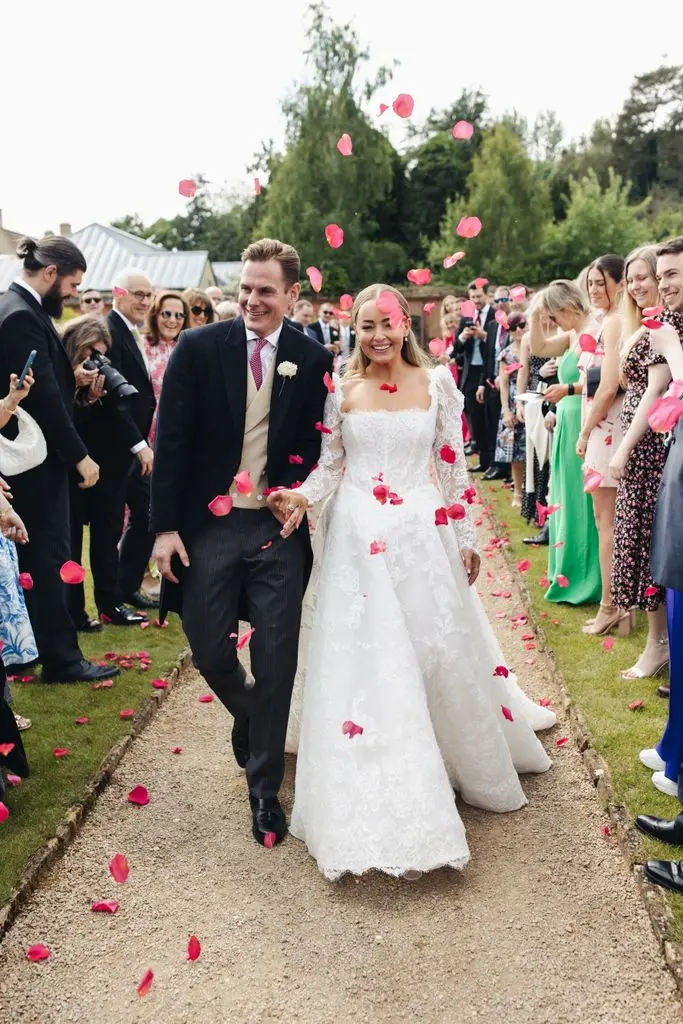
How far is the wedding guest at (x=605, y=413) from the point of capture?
19.5 ft

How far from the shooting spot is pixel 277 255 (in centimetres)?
390

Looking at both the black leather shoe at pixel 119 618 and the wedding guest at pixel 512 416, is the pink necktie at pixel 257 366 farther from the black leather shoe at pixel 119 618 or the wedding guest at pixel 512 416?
the wedding guest at pixel 512 416

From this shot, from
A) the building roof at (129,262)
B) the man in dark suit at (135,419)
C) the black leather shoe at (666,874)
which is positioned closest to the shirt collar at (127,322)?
the man in dark suit at (135,419)

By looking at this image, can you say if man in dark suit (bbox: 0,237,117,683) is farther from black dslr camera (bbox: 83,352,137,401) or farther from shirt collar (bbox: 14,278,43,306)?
black dslr camera (bbox: 83,352,137,401)

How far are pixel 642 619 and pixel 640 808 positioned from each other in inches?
113

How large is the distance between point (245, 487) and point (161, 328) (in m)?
4.22

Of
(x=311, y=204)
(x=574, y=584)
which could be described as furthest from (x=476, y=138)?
(x=574, y=584)

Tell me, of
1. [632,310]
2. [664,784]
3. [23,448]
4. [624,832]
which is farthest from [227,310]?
[624,832]

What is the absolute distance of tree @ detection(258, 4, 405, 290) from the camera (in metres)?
44.5

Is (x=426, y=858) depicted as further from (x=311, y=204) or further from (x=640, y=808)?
(x=311, y=204)

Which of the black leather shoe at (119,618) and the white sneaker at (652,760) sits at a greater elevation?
the white sneaker at (652,760)

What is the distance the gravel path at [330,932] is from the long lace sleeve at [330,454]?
1616 millimetres

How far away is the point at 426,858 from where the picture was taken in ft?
11.4

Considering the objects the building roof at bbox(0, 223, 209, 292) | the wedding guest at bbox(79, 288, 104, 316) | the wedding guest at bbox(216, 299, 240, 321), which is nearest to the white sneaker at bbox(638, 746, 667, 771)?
the wedding guest at bbox(79, 288, 104, 316)
